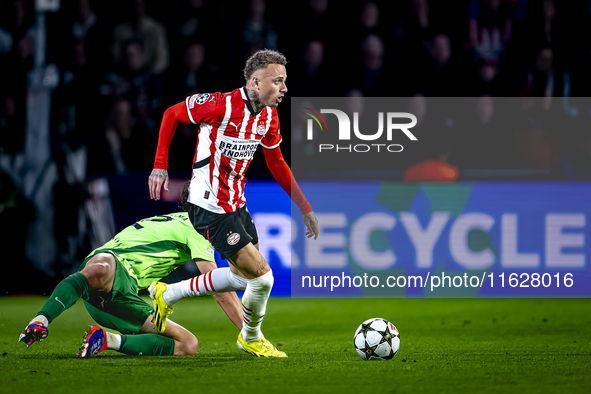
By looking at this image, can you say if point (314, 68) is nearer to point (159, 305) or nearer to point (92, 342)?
point (159, 305)

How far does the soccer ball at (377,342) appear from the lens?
14.0 feet

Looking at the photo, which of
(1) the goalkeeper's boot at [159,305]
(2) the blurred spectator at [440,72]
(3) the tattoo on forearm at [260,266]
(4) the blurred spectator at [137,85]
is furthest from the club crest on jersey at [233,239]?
(2) the blurred spectator at [440,72]

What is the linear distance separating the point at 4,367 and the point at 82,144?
4276mm

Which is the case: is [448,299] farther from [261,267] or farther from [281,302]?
[261,267]

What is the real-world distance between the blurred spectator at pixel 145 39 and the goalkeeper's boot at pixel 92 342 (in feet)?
15.7

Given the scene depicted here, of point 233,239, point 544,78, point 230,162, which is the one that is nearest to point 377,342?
point 233,239

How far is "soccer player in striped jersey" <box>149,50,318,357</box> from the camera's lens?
13.9 feet

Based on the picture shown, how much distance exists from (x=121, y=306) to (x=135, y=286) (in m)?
0.21

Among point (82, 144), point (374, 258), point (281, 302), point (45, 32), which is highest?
point (45, 32)

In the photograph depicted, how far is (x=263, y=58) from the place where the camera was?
4355mm

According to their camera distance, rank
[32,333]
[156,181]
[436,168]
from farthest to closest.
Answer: [436,168], [156,181], [32,333]

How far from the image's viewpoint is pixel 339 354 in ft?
15.2

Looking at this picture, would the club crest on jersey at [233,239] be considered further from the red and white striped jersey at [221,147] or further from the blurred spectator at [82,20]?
the blurred spectator at [82,20]

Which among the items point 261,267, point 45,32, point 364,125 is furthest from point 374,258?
point 45,32
